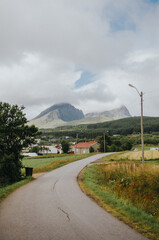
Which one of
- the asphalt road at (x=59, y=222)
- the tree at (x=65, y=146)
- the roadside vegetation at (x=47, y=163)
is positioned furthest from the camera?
the tree at (x=65, y=146)

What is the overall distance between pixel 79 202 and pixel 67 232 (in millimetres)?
4122

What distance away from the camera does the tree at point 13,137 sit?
64.2ft

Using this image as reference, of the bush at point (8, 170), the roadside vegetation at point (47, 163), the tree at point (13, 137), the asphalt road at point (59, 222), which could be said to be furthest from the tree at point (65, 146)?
the asphalt road at point (59, 222)

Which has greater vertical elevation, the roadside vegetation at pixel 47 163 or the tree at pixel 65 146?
the tree at pixel 65 146

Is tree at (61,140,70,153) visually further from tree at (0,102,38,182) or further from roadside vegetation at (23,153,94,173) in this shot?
tree at (0,102,38,182)

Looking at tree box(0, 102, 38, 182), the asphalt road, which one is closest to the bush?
tree box(0, 102, 38, 182)

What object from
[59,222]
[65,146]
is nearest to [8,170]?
[59,222]

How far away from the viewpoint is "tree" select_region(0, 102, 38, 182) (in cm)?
1956

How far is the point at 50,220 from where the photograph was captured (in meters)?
7.05

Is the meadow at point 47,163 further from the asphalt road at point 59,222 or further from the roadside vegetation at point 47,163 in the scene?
the asphalt road at point 59,222

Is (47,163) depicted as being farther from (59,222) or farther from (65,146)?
(65,146)

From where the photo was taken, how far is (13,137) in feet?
68.7

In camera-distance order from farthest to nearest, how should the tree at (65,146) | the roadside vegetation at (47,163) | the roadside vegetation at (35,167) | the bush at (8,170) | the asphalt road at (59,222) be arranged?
the tree at (65,146), the roadside vegetation at (47,163), the bush at (8,170), the roadside vegetation at (35,167), the asphalt road at (59,222)

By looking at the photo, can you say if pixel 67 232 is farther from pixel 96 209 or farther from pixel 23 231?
pixel 96 209
